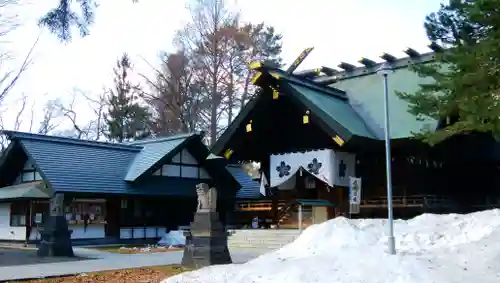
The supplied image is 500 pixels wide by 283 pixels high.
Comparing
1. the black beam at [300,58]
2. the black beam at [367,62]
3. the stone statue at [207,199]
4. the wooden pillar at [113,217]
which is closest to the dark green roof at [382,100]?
the black beam at [367,62]

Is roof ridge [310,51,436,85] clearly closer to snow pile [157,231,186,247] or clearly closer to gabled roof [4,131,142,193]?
snow pile [157,231,186,247]

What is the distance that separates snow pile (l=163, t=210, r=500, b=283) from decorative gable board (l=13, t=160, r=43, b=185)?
14136mm

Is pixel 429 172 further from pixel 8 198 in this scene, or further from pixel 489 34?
pixel 8 198

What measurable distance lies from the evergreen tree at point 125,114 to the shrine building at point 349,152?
15.4 m

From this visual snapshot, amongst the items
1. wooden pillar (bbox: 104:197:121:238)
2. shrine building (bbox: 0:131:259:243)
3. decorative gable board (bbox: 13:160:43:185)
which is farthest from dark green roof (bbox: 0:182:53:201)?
wooden pillar (bbox: 104:197:121:238)

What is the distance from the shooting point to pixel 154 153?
2348 cm

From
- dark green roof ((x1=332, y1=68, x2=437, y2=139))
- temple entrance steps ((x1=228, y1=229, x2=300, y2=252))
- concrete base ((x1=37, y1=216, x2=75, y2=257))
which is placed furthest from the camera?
dark green roof ((x1=332, y1=68, x2=437, y2=139))

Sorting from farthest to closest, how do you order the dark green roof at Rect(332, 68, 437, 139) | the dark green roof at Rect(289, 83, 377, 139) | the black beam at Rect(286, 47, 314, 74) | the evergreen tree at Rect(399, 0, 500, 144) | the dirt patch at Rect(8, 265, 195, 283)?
the black beam at Rect(286, 47, 314, 74), the dark green roof at Rect(332, 68, 437, 139), the dark green roof at Rect(289, 83, 377, 139), the evergreen tree at Rect(399, 0, 500, 144), the dirt patch at Rect(8, 265, 195, 283)

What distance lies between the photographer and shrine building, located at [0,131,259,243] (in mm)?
20188

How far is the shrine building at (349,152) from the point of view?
58.7 ft

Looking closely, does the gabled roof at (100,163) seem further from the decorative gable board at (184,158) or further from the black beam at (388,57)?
the black beam at (388,57)

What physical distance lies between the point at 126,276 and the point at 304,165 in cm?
948

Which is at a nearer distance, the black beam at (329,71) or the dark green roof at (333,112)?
the dark green roof at (333,112)

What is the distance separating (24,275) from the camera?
10.6 m
